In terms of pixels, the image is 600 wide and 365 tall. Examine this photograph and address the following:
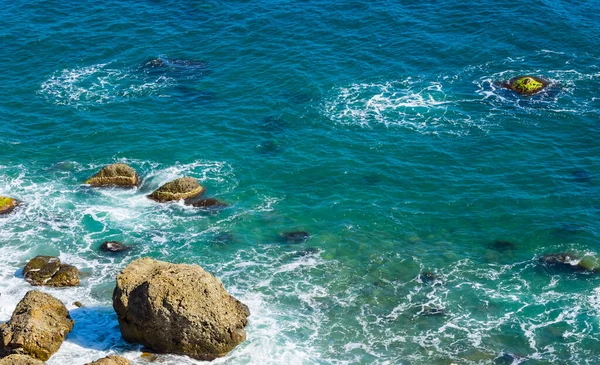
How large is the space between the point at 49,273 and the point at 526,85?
6244cm

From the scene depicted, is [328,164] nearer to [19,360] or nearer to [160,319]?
[160,319]

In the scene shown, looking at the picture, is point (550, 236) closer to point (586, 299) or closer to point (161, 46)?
point (586, 299)

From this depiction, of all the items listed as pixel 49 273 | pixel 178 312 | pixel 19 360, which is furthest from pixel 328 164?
pixel 19 360

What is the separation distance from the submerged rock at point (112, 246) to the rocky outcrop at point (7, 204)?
1256 cm

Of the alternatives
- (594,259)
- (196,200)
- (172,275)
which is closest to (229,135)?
(196,200)

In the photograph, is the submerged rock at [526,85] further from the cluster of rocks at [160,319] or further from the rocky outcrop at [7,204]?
the rocky outcrop at [7,204]

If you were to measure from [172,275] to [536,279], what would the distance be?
33.9 m

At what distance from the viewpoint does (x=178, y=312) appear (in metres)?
61.6

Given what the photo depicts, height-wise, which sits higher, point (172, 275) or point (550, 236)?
point (172, 275)

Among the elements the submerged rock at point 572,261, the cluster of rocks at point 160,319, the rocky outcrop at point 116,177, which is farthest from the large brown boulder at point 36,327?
the submerged rock at point 572,261

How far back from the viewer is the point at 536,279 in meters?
74.2

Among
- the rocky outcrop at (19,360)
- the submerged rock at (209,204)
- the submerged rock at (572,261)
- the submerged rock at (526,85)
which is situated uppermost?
the submerged rock at (526,85)

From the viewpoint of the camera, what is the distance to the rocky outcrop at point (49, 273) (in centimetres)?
7338

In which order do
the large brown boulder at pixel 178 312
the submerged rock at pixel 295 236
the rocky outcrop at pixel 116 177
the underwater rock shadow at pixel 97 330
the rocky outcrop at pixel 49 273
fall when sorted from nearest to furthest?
the large brown boulder at pixel 178 312 < the underwater rock shadow at pixel 97 330 < the rocky outcrop at pixel 49 273 < the submerged rock at pixel 295 236 < the rocky outcrop at pixel 116 177
